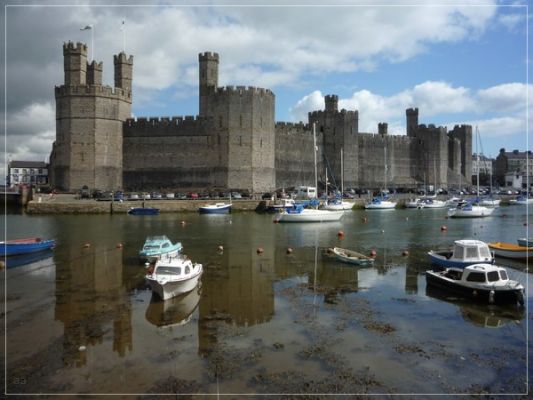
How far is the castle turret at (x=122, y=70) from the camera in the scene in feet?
133

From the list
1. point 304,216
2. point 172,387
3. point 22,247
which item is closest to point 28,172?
point 304,216

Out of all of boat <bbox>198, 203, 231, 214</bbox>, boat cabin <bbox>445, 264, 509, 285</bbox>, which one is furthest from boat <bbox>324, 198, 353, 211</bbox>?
boat cabin <bbox>445, 264, 509, 285</bbox>

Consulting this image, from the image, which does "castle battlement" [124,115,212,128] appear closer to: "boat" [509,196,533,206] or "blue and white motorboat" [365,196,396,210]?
"blue and white motorboat" [365,196,396,210]

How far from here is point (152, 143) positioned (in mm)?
41312

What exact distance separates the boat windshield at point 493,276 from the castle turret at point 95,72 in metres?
35.2

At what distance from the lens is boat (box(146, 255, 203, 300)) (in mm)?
10797

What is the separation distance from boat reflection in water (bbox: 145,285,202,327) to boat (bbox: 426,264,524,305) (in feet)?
19.0

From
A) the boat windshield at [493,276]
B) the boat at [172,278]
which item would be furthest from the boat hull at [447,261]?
the boat at [172,278]

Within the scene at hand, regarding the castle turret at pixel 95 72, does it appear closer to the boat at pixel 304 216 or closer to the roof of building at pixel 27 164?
the boat at pixel 304 216

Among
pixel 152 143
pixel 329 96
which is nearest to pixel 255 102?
pixel 152 143

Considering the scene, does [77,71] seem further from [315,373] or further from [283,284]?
[315,373]

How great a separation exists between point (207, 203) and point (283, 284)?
81.4 ft

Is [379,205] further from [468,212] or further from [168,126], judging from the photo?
[168,126]

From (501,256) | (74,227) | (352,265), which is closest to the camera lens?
(352,265)
